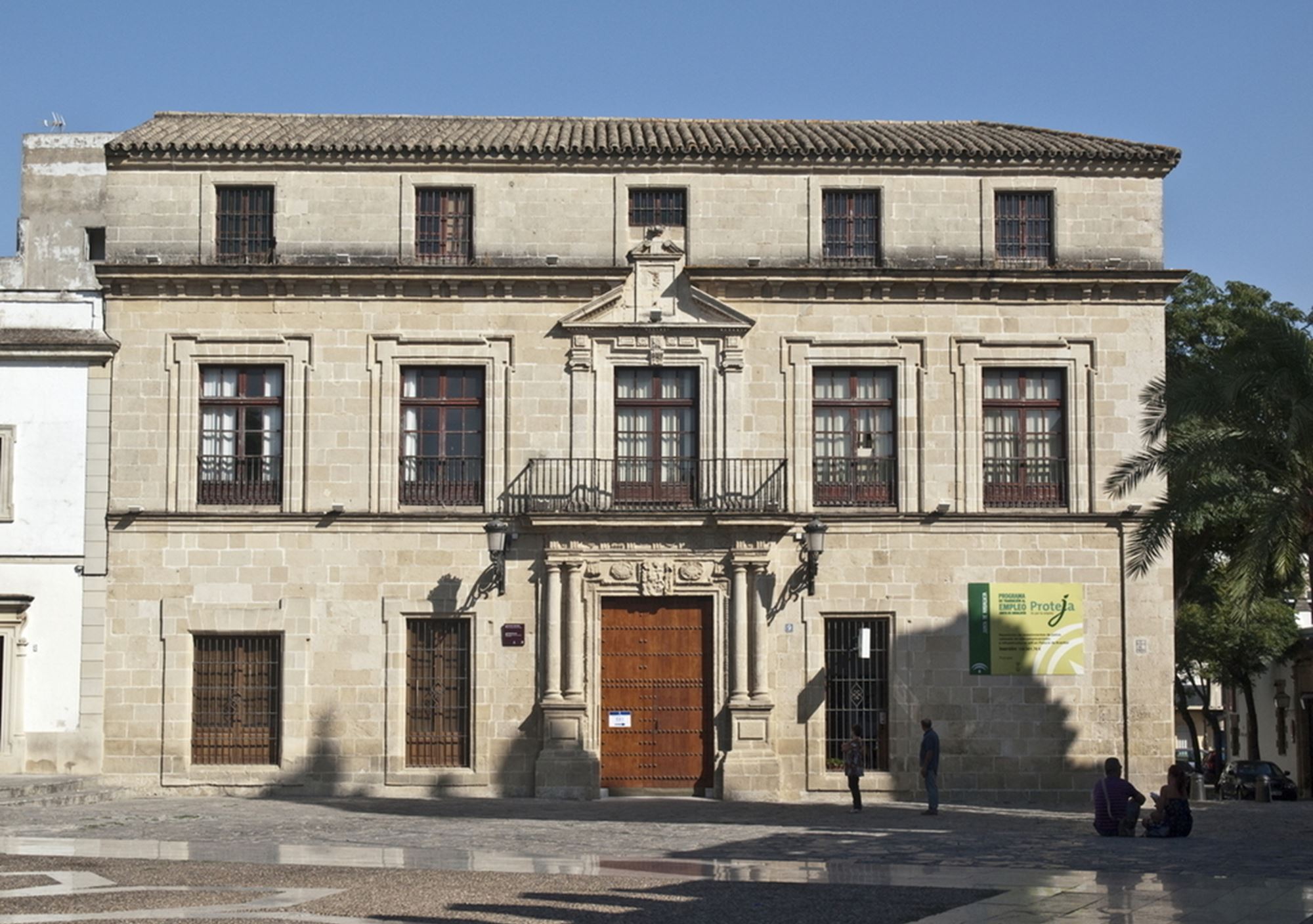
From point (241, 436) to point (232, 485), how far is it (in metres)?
0.79

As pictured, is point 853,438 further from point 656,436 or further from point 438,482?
point 438,482

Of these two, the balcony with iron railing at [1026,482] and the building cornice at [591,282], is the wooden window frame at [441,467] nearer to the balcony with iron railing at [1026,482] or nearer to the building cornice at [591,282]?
the building cornice at [591,282]

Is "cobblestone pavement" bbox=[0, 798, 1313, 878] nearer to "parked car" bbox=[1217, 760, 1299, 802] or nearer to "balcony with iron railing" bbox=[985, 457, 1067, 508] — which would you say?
"balcony with iron railing" bbox=[985, 457, 1067, 508]

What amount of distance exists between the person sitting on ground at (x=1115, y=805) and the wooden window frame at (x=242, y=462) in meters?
13.5

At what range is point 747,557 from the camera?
89.0 ft

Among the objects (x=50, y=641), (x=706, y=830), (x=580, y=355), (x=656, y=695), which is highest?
(x=580, y=355)

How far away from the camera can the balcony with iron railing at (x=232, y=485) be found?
2756 cm


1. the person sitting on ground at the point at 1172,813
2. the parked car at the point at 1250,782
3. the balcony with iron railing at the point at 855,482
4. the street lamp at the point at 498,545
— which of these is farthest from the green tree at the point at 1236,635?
the person sitting on ground at the point at 1172,813

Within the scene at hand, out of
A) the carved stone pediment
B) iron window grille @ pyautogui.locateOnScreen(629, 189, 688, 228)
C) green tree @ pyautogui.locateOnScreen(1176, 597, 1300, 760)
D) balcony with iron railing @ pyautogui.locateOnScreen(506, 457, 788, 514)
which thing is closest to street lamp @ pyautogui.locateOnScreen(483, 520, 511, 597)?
balcony with iron railing @ pyautogui.locateOnScreen(506, 457, 788, 514)

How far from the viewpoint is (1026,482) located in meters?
28.0

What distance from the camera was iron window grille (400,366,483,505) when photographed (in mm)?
27625

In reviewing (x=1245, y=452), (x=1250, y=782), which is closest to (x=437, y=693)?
(x=1245, y=452)

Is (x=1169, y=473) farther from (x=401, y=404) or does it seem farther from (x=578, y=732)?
(x=401, y=404)

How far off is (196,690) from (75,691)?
182 cm
